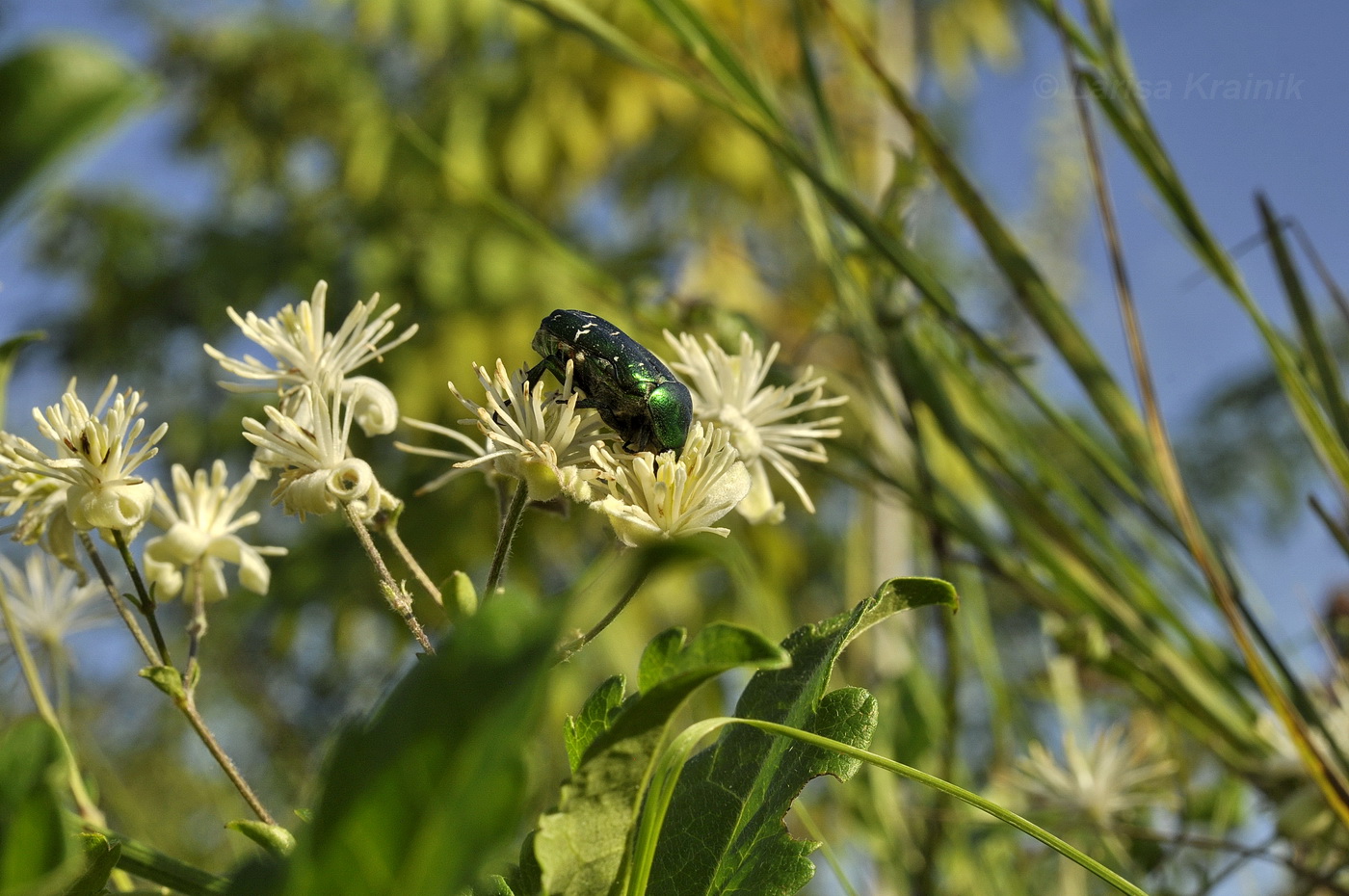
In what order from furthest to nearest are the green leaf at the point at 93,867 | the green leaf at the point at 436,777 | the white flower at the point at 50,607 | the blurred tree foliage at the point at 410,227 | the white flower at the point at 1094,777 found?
the blurred tree foliage at the point at 410,227 < the white flower at the point at 1094,777 < the white flower at the point at 50,607 < the green leaf at the point at 93,867 < the green leaf at the point at 436,777

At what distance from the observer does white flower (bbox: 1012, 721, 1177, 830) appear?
74cm

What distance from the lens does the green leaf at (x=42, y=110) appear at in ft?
0.60

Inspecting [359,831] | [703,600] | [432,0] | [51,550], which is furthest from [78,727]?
[432,0]

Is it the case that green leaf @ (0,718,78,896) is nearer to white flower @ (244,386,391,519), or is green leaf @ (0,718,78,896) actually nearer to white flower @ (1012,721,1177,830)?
white flower @ (244,386,391,519)


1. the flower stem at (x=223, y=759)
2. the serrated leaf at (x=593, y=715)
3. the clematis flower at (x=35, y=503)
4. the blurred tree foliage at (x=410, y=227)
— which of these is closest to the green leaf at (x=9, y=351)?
the clematis flower at (x=35, y=503)

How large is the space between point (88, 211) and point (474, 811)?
7.25 m

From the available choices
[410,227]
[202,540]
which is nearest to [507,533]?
[202,540]

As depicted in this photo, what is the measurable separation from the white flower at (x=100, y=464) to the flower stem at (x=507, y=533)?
126mm

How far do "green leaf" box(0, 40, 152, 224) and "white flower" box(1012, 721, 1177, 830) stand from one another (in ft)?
2.29

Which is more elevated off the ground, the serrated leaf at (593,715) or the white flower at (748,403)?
the white flower at (748,403)

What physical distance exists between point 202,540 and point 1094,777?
63cm

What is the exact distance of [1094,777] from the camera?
765 millimetres

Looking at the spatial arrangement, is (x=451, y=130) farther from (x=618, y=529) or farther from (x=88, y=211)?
(x=618, y=529)

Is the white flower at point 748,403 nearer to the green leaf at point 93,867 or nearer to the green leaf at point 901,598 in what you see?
the green leaf at point 901,598
